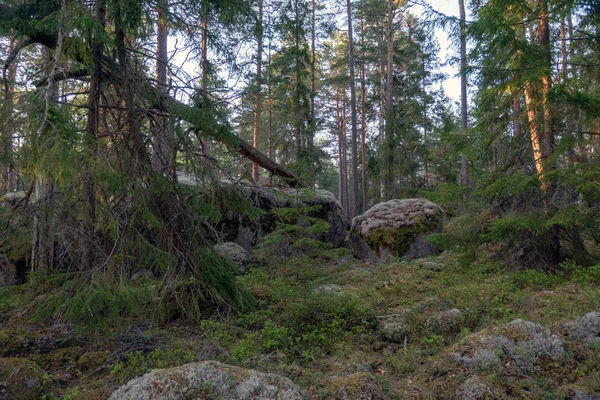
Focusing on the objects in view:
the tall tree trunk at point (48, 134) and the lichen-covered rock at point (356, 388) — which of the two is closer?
the lichen-covered rock at point (356, 388)

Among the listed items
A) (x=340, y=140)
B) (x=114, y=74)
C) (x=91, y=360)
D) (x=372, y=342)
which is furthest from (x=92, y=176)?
(x=340, y=140)

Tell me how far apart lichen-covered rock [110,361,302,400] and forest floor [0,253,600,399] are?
381mm

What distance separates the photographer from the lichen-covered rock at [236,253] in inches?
393

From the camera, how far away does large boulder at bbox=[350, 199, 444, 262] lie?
1055cm

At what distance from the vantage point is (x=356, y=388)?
327 cm

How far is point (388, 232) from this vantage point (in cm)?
1080

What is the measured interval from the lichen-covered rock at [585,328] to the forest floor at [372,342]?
28 millimetres

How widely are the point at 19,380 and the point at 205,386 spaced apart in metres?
1.67

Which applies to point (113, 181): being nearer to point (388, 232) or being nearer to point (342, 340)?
point (342, 340)

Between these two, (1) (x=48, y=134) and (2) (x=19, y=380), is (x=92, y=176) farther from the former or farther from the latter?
(2) (x=19, y=380)

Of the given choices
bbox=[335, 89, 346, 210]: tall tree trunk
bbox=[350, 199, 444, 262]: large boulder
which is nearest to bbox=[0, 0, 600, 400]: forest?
bbox=[350, 199, 444, 262]: large boulder

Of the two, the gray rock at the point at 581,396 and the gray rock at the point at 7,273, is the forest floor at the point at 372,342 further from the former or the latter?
the gray rock at the point at 7,273

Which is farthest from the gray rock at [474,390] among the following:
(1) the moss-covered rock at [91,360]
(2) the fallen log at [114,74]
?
(2) the fallen log at [114,74]

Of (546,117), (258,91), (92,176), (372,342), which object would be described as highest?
(258,91)
